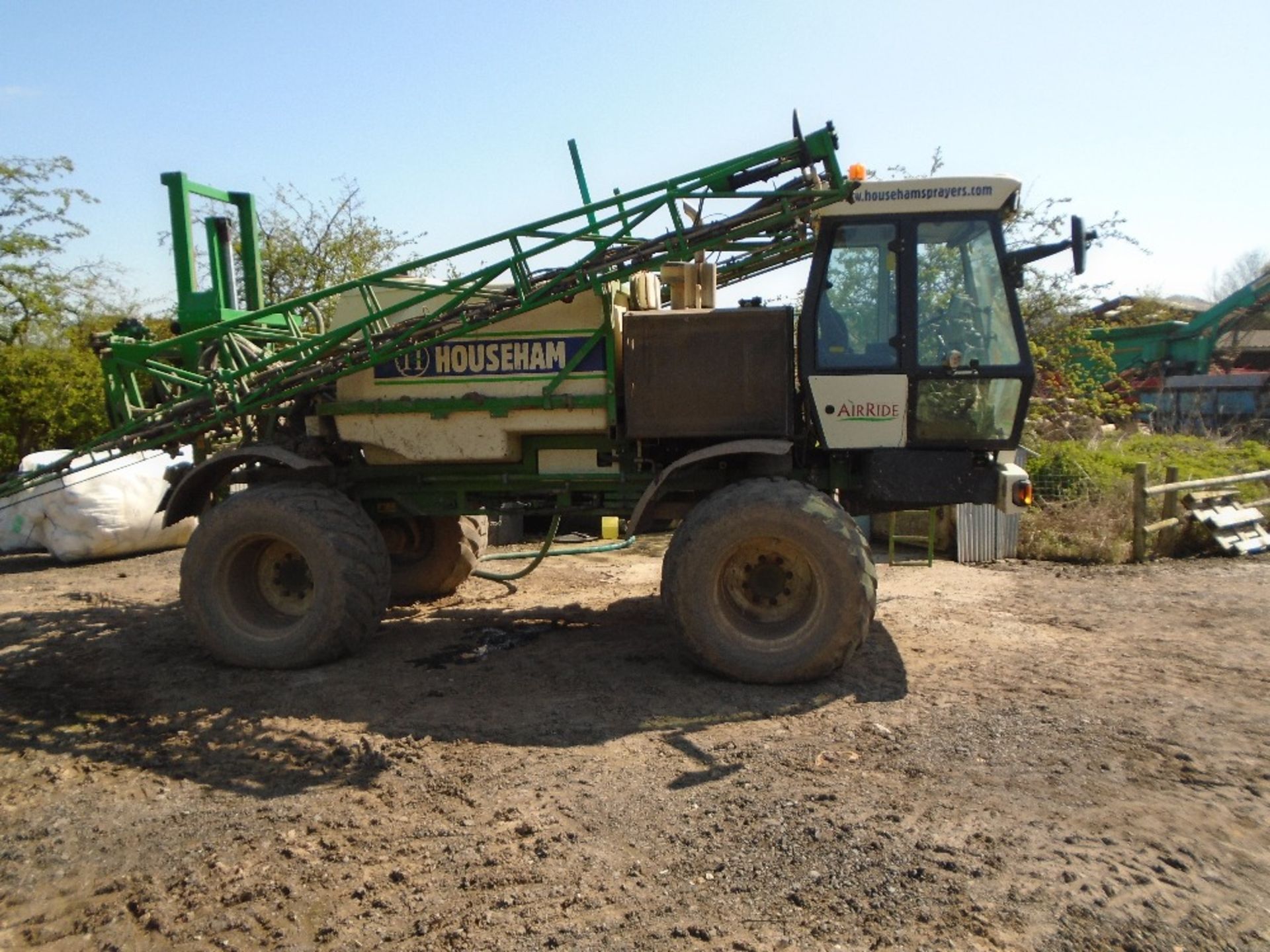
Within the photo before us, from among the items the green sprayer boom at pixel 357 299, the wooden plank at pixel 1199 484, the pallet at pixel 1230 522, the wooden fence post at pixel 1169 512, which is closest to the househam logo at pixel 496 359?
the green sprayer boom at pixel 357 299

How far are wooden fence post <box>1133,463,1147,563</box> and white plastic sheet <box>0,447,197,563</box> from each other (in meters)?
9.22

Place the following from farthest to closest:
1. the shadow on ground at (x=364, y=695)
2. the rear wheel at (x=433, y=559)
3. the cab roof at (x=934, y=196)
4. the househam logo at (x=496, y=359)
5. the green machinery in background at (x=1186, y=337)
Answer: the green machinery in background at (x=1186, y=337) < the rear wheel at (x=433, y=559) < the househam logo at (x=496, y=359) < the cab roof at (x=934, y=196) < the shadow on ground at (x=364, y=695)

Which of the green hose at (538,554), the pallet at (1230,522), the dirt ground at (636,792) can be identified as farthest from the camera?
the pallet at (1230,522)

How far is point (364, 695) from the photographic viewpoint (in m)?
5.50

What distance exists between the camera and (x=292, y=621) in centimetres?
629

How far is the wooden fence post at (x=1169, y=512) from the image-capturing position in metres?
9.69

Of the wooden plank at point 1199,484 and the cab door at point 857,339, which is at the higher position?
the cab door at point 857,339

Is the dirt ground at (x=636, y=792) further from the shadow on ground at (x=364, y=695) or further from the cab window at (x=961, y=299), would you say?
the cab window at (x=961, y=299)

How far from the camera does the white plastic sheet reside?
953 cm

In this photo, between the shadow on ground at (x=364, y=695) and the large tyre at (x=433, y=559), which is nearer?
the shadow on ground at (x=364, y=695)

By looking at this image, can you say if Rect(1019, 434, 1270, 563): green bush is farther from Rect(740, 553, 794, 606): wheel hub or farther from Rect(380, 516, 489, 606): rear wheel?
Rect(380, 516, 489, 606): rear wheel

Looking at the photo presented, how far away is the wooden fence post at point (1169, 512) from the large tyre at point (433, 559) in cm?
676

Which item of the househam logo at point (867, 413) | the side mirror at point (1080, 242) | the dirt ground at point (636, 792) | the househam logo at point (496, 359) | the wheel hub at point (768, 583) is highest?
the side mirror at point (1080, 242)

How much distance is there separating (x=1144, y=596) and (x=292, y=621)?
6432mm
